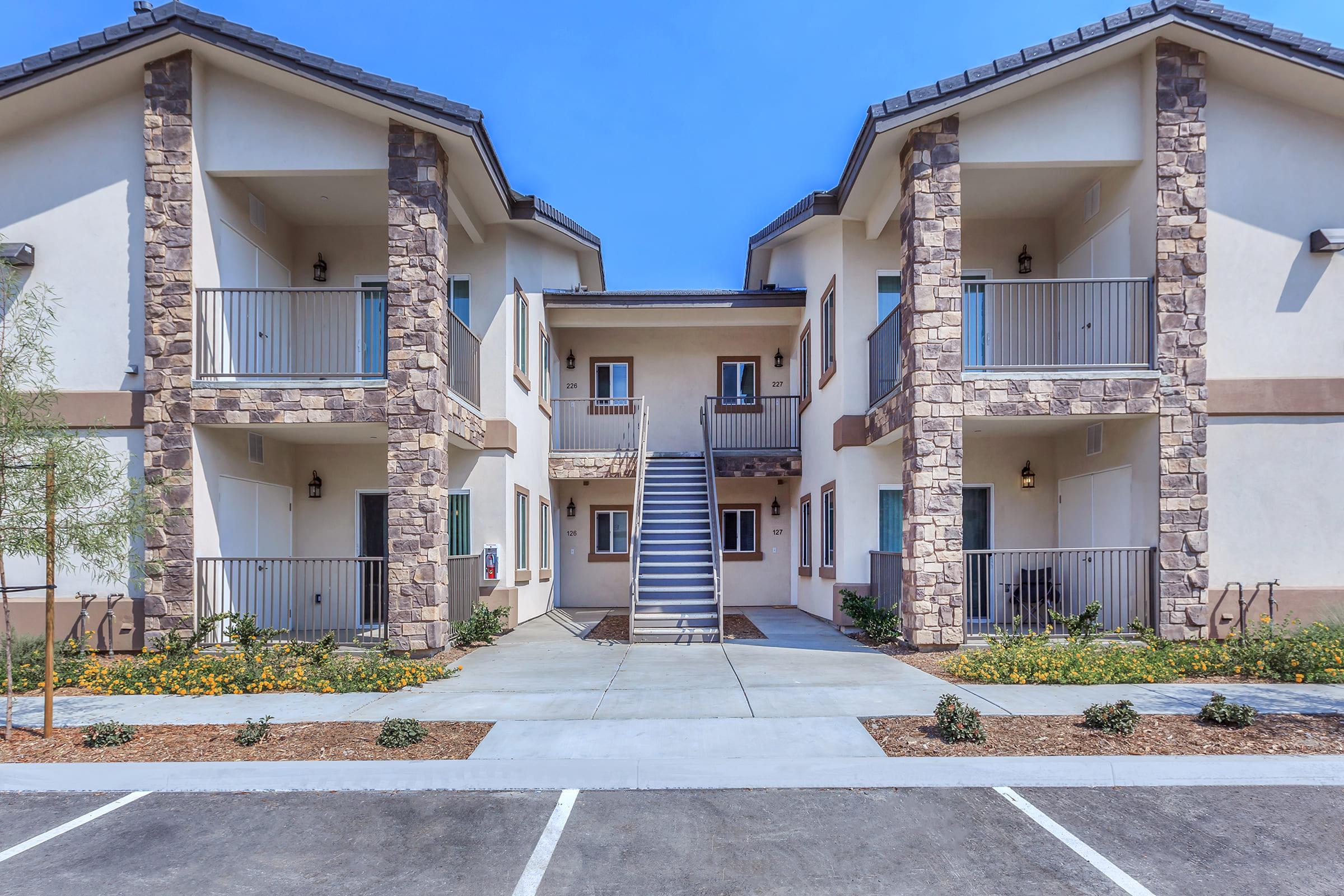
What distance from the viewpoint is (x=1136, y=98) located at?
449 inches

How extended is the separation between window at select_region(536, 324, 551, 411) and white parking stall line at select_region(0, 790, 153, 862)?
438 inches

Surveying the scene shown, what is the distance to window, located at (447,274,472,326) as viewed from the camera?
1420 centimetres

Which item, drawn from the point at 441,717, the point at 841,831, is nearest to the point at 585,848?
the point at 841,831

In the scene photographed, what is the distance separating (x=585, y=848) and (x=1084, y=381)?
9.23 meters

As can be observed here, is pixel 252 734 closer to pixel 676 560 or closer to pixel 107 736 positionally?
pixel 107 736

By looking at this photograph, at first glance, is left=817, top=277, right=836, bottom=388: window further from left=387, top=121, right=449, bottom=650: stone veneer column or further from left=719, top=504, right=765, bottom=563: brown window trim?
left=387, top=121, right=449, bottom=650: stone veneer column

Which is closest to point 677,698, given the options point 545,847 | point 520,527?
point 545,847

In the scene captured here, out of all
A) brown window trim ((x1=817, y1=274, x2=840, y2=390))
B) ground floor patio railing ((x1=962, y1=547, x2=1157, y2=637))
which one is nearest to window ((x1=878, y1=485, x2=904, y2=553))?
ground floor patio railing ((x1=962, y1=547, x2=1157, y2=637))

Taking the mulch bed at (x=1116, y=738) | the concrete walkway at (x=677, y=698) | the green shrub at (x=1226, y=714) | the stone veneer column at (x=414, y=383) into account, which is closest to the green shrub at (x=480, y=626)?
the stone veneer column at (x=414, y=383)

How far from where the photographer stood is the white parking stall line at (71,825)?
5110mm

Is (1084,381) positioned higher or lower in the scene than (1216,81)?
lower

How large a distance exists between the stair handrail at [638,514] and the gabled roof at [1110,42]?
7.55m

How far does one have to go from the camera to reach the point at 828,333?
15344mm

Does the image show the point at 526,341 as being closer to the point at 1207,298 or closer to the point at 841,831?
the point at 1207,298
